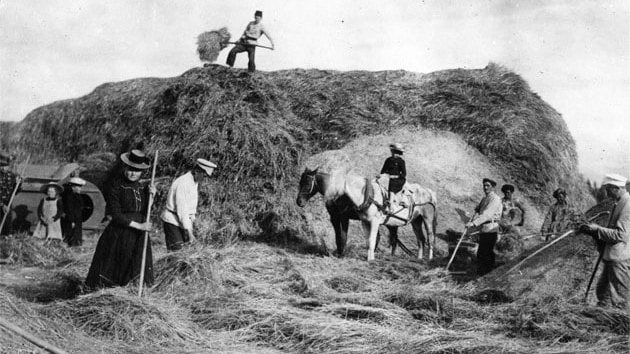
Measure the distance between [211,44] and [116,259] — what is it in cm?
859

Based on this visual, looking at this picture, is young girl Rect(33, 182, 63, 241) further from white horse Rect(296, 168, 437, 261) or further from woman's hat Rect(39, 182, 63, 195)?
white horse Rect(296, 168, 437, 261)

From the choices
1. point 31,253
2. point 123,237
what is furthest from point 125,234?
point 31,253

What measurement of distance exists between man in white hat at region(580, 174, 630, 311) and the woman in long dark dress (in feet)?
15.4

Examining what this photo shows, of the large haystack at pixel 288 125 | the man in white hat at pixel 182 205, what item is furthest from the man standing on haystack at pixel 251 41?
the man in white hat at pixel 182 205

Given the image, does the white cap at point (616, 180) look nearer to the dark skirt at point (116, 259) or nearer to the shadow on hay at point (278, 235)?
the dark skirt at point (116, 259)

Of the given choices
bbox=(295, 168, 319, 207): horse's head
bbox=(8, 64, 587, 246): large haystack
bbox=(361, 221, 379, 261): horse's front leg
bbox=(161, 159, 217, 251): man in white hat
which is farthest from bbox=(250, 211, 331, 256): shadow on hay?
bbox=(161, 159, 217, 251): man in white hat

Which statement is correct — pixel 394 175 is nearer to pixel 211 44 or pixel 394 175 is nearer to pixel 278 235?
pixel 278 235

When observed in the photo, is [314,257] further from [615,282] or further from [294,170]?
[615,282]

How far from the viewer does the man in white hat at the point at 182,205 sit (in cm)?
823

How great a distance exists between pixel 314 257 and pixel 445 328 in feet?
14.6

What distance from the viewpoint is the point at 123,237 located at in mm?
6965

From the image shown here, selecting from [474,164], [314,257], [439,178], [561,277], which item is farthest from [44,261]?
[474,164]

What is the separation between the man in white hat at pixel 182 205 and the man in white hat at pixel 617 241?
15.0 ft

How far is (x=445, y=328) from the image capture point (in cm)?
659
